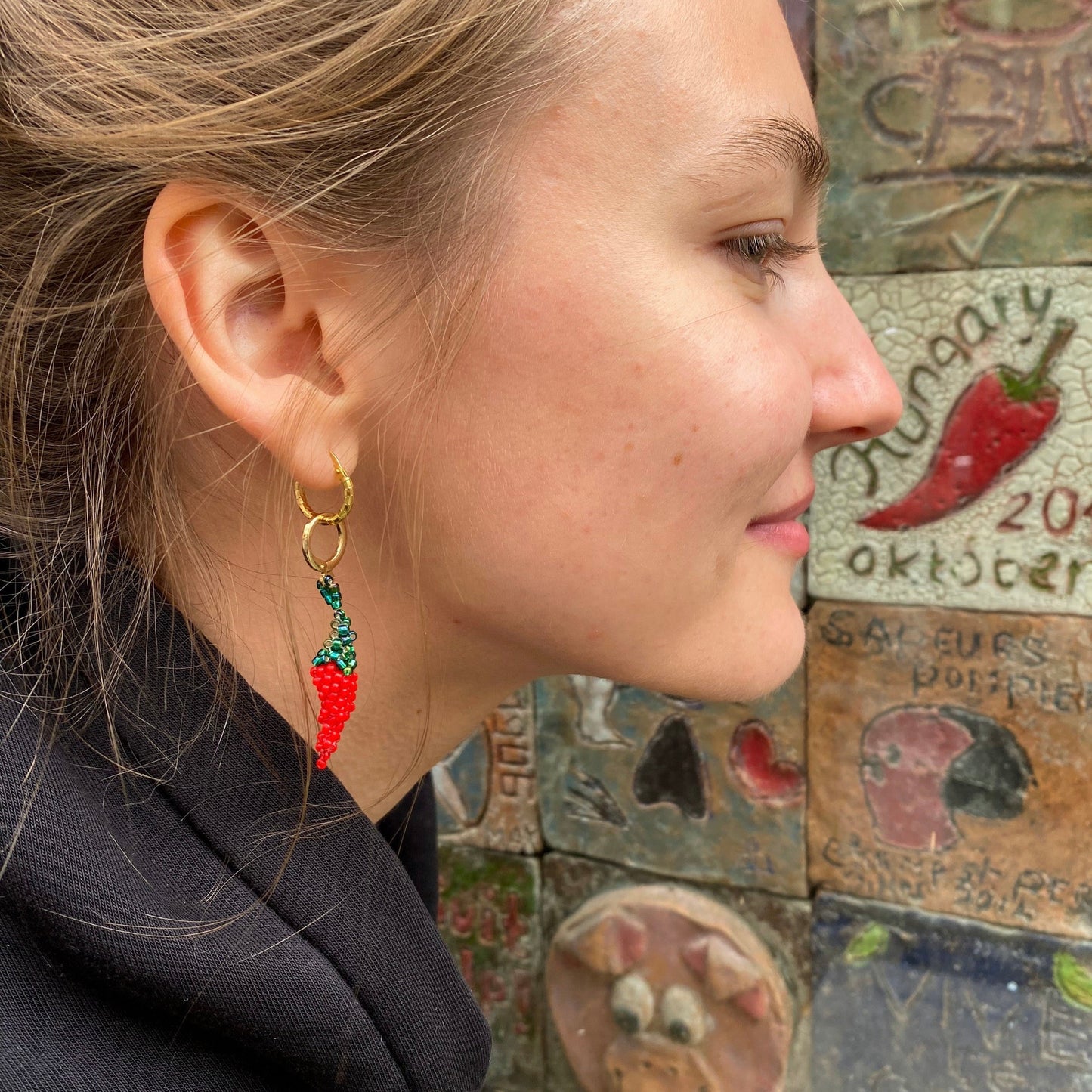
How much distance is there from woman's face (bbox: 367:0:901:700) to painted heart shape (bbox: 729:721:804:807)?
0.56 m

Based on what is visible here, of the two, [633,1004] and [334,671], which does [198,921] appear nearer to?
[334,671]

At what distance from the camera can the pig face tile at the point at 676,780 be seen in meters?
1.46

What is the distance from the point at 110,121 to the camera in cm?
76

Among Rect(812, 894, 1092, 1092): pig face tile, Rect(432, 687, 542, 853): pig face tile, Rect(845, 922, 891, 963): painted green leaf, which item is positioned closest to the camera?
Rect(812, 894, 1092, 1092): pig face tile

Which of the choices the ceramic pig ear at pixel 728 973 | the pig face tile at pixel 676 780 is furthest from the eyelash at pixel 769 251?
the ceramic pig ear at pixel 728 973

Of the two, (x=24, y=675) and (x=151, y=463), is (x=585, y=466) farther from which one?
(x=24, y=675)

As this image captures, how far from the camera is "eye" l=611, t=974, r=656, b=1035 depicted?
61.1 inches

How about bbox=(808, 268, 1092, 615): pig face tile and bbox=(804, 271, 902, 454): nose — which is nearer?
bbox=(804, 271, 902, 454): nose

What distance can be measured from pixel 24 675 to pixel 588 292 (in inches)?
20.8

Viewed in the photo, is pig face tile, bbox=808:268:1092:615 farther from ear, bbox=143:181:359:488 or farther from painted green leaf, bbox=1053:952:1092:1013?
ear, bbox=143:181:359:488

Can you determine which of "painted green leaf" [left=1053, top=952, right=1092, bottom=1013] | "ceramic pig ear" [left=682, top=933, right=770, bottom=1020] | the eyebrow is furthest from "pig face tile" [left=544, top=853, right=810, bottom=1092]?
the eyebrow

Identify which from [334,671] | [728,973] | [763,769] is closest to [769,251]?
[334,671]

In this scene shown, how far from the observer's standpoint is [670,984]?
1.54m

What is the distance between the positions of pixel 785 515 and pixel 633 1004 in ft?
2.98
